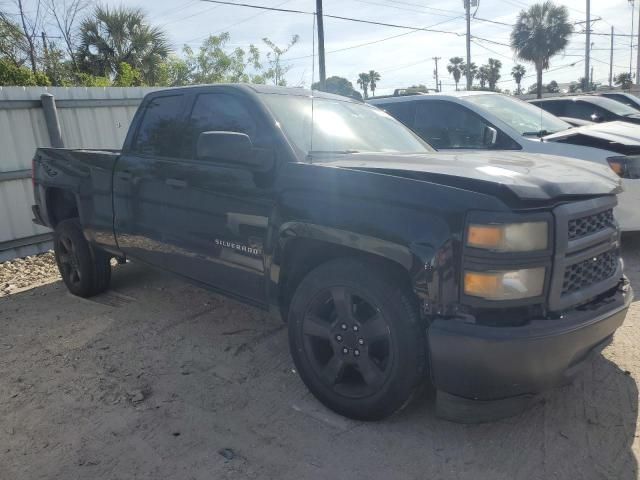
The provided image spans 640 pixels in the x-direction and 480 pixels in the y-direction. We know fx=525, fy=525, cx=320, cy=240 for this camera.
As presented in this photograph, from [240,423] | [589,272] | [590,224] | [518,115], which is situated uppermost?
[518,115]

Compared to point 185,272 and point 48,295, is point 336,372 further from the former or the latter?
point 48,295

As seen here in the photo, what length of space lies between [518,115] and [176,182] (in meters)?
4.39

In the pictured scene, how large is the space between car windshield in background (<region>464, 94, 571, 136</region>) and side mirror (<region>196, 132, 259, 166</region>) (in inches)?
153

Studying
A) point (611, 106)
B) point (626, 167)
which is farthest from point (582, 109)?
point (626, 167)

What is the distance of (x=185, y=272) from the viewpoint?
390 centimetres

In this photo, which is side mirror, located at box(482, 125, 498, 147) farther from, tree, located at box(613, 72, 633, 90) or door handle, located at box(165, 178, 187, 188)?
tree, located at box(613, 72, 633, 90)

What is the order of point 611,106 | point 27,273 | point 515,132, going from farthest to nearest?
point 611,106
point 27,273
point 515,132

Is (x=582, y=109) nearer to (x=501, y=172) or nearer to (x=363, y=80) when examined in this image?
(x=501, y=172)

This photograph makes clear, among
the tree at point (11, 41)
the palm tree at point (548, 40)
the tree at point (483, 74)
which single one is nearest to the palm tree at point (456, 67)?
the tree at point (483, 74)

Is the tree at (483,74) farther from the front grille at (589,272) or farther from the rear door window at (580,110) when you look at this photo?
the front grille at (589,272)

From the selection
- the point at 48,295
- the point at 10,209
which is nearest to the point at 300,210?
the point at 48,295

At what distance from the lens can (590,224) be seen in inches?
101

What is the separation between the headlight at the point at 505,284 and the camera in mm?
2254

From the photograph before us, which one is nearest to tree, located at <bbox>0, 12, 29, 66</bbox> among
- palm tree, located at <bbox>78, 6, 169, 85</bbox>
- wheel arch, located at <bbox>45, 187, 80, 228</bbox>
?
palm tree, located at <bbox>78, 6, 169, 85</bbox>
